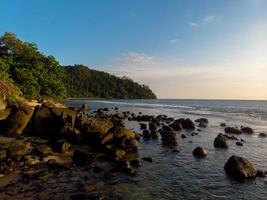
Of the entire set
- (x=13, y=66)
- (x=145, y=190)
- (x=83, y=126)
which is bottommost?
(x=145, y=190)

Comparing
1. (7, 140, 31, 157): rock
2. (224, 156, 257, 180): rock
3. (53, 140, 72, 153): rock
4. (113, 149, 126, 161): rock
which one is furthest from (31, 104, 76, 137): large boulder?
(224, 156, 257, 180): rock

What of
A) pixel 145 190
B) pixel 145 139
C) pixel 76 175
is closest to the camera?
pixel 145 190

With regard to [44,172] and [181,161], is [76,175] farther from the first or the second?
[181,161]

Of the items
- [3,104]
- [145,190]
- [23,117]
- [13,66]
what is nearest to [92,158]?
[145,190]

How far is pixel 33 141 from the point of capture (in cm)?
2445

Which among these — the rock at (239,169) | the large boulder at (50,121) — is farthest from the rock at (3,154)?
the rock at (239,169)

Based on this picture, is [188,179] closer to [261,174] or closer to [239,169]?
[239,169]

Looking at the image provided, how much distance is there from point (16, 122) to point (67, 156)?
8939 millimetres

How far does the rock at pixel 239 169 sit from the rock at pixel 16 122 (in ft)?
63.0

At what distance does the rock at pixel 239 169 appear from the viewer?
18.6 m

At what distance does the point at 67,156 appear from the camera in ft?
71.5

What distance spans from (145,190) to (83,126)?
13448 mm

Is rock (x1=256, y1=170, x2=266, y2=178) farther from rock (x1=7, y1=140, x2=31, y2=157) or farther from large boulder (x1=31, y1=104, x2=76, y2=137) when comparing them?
large boulder (x1=31, y1=104, x2=76, y2=137)

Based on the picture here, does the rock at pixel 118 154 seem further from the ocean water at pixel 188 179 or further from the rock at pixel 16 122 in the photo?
the rock at pixel 16 122
